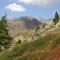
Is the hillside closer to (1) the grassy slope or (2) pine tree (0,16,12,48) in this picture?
(1) the grassy slope

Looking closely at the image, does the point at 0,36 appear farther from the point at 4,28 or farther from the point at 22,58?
the point at 22,58

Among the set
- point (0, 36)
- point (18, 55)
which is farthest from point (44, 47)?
point (0, 36)

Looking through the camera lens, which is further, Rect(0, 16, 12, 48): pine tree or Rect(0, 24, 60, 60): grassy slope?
Rect(0, 16, 12, 48): pine tree

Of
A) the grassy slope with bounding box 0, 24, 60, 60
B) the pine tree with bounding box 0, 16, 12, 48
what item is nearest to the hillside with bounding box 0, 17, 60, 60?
the grassy slope with bounding box 0, 24, 60, 60

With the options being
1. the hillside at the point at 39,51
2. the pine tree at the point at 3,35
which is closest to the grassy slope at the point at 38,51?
the hillside at the point at 39,51

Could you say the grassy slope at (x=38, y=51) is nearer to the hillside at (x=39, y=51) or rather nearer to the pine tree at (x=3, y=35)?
the hillside at (x=39, y=51)

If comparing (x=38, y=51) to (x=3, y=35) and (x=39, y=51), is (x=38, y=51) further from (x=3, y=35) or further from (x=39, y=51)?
(x=3, y=35)

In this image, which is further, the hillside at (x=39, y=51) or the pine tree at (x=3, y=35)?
the pine tree at (x=3, y=35)

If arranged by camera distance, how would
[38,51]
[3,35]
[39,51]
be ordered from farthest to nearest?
[3,35] < [38,51] < [39,51]

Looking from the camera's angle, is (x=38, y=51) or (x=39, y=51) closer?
(x=39, y=51)

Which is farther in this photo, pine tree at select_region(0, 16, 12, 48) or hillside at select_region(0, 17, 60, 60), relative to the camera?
pine tree at select_region(0, 16, 12, 48)

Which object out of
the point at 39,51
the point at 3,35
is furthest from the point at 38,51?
the point at 3,35

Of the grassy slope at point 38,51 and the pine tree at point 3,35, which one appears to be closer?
the grassy slope at point 38,51

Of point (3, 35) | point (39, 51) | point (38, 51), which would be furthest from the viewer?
point (3, 35)
